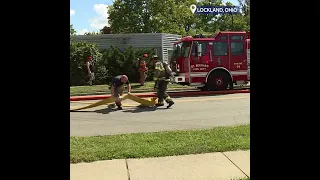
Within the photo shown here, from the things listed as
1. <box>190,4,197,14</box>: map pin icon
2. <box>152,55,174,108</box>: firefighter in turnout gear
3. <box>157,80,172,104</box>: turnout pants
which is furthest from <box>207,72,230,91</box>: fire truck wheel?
<box>190,4,197,14</box>: map pin icon

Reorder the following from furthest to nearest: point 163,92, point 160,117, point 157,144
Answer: point 163,92
point 160,117
point 157,144

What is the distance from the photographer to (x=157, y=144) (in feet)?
19.5

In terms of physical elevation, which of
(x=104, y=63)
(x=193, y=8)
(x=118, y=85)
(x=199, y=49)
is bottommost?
(x=118, y=85)

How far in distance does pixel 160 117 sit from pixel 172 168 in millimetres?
4829

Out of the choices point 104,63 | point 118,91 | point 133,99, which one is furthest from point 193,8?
point 118,91

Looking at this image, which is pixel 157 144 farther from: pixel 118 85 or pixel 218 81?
pixel 218 81

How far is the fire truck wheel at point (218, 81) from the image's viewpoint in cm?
1535

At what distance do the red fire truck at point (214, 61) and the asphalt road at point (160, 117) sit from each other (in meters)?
2.57

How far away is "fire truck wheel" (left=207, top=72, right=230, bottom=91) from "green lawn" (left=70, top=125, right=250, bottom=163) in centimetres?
836

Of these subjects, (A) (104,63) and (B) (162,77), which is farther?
(A) (104,63)

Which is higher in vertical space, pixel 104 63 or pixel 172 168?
pixel 104 63

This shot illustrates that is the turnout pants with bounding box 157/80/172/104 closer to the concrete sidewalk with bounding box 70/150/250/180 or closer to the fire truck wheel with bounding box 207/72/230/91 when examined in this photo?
the fire truck wheel with bounding box 207/72/230/91
